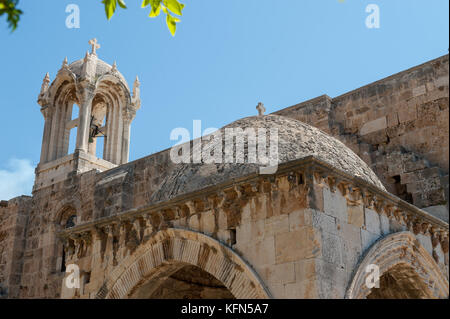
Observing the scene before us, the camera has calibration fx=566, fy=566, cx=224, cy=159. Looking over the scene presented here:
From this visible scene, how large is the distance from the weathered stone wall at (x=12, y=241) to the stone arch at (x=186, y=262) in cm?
856

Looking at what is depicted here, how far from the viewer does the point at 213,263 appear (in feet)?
20.0

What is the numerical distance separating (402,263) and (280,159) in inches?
73.0

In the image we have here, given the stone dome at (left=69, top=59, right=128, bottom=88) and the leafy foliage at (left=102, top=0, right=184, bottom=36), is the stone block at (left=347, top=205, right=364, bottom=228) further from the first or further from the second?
the stone dome at (left=69, top=59, right=128, bottom=88)

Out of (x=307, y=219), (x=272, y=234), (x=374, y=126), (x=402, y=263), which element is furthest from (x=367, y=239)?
(x=374, y=126)

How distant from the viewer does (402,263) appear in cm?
652

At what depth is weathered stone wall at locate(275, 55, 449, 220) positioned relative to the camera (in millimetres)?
9000

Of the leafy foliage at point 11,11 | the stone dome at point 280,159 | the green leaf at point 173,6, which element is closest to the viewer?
the leafy foliage at point 11,11

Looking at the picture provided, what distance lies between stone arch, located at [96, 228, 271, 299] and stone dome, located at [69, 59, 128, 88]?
1046cm

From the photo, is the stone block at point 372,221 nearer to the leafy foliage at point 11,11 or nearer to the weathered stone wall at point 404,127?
the weathered stone wall at point 404,127

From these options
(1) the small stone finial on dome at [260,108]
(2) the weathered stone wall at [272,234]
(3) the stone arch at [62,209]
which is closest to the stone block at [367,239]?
(2) the weathered stone wall at [272,234]

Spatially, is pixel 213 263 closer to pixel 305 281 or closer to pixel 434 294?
pixel 305 281

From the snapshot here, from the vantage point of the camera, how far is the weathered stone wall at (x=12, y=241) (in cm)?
1446

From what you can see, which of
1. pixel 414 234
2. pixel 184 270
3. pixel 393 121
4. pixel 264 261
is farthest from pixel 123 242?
pixel 393 121

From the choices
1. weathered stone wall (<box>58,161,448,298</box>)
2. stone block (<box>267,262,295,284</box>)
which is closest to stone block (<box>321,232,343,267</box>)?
weathered stone wall (<box>58,161,448,298</box>)
